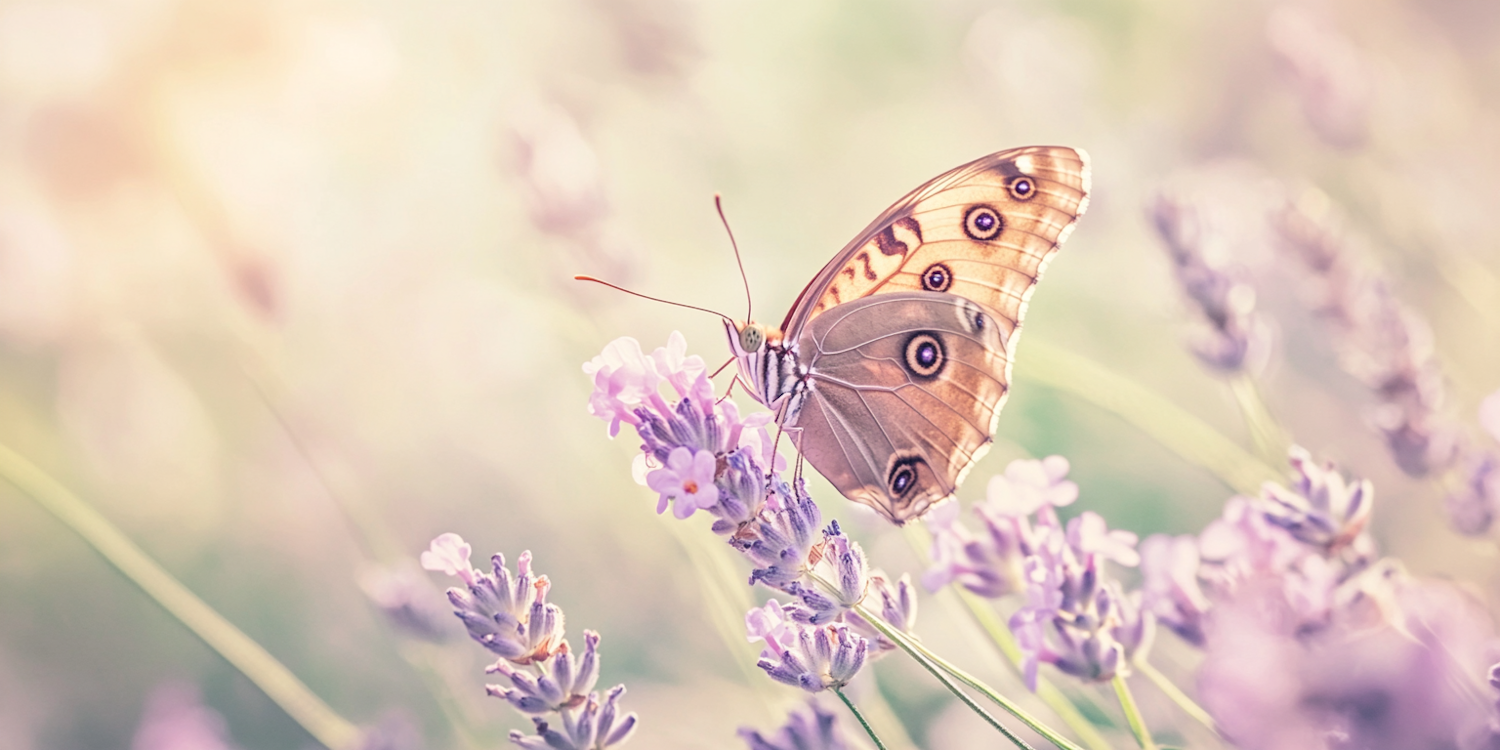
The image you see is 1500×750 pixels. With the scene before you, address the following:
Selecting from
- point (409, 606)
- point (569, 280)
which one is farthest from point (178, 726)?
point (569, 280)

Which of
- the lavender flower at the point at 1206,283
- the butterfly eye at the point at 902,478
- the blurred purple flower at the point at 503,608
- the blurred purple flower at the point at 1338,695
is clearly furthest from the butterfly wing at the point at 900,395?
the lavender flower at the point at 1206,283

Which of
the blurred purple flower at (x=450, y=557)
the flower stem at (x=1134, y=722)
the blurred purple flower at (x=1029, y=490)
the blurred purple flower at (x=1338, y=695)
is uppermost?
the blurred purple flower at (x=1029, y=490)

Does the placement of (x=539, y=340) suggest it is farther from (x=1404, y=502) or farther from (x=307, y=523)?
(x=1404, y=502)

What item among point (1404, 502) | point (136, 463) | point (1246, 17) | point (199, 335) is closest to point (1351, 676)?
point (1404, 502)

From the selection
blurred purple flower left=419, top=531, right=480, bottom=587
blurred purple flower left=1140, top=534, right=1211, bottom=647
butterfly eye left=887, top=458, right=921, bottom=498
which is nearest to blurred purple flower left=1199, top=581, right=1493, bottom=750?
blurred purple flower left=1140, top=534, right=1211, bottom=647

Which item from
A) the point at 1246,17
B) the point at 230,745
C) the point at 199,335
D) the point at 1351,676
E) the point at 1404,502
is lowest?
Answer: the point at 1351,676

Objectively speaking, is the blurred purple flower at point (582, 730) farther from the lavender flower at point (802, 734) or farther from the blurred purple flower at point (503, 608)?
the lavender flower at point (802, 734)

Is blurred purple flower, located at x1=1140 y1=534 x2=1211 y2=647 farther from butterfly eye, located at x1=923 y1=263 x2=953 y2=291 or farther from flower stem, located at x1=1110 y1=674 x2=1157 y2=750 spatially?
butterfly eye, located at x1=923 y1=263 x2=953 y2=291
